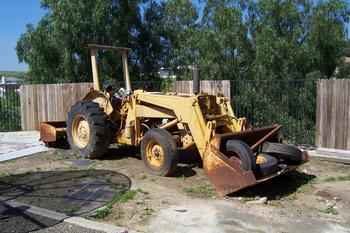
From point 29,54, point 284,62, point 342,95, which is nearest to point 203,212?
point 342,95

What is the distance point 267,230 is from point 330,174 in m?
3.26

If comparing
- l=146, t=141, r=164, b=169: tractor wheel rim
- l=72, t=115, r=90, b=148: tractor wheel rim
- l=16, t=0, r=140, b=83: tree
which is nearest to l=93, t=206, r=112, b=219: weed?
l=146, t=141, r=164, b=169: tractor wheel rim

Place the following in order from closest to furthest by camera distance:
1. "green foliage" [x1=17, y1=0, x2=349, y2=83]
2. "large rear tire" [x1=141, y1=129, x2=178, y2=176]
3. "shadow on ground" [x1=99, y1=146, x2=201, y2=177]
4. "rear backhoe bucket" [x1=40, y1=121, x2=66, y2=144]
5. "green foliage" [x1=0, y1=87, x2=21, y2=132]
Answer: "large rear tire" [x1=141, y1=129, x2=178, y2=176] < "shadow on ground" [x1=99, y1=146, x2=201, y2=177] < "rear backhoe bucket" [x1=40, y1=121, x2=66, y2=144] < "green foliage" [x1=17, y1=0, x2=349, y2=83] < "green foliage" [x1=0, y1=87, x2=21, y2=132]

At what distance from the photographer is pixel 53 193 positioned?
254 inches

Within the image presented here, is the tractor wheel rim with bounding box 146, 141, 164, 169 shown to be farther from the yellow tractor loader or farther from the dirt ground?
the dirt ground

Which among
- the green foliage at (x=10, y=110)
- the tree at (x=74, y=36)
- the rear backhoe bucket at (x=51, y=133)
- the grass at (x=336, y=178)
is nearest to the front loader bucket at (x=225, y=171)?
the grass at (x=336, y=178)

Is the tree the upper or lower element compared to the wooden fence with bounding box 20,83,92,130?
upper

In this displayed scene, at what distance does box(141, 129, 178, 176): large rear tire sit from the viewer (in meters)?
7.15

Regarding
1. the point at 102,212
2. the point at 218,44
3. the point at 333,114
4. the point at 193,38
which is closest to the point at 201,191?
the point at 102,212

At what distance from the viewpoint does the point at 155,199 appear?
242 inches

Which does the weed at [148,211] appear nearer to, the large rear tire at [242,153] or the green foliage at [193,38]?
the large rear tire at [242,153]

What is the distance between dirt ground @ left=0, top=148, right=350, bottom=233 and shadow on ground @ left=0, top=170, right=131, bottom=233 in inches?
12.9

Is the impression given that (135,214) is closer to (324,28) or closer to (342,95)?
(342,95)

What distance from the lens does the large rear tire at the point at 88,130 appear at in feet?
28.6
